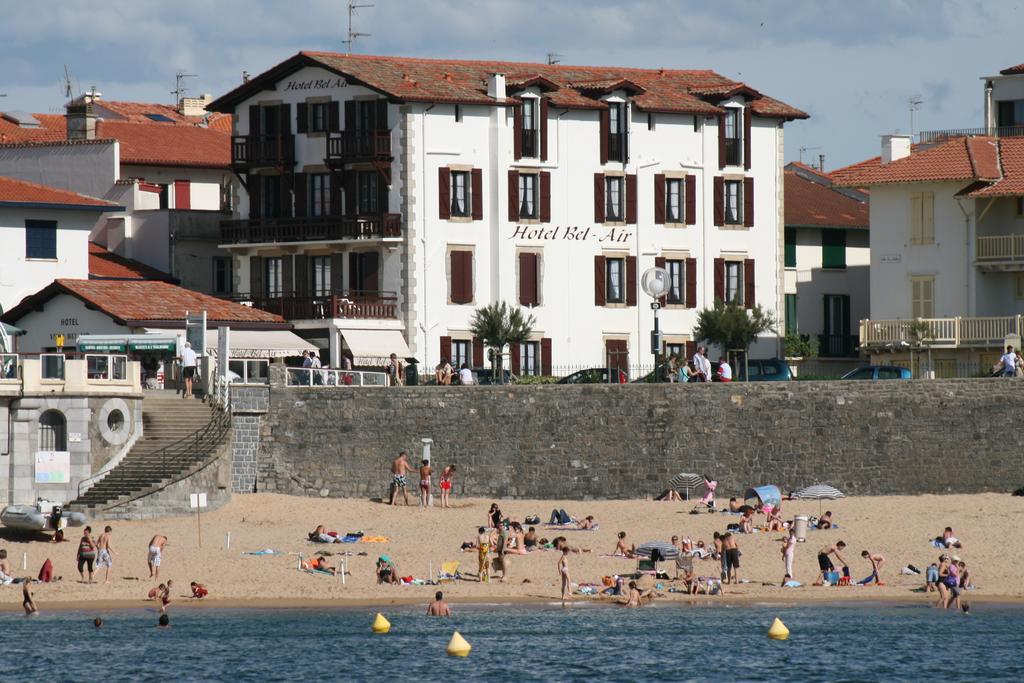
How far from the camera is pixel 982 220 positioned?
71.4 meters

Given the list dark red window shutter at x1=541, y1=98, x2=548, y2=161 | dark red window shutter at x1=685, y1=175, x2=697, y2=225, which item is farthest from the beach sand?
dark red window shutter at x1=685, y1=175, x2=697, y2=225

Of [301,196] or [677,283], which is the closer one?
[301,196]

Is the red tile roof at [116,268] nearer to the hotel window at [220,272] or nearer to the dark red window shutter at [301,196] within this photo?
the hotel window at [220,272]

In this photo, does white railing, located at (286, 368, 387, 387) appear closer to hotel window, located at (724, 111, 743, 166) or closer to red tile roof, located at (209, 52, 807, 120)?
red tile roof, located at (209, 52, 807, 120)

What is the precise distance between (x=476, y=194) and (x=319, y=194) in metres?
5.14

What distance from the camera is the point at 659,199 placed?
245ft

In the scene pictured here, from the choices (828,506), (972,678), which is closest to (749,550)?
(828,506)

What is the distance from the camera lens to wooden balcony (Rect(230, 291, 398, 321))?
70.5 meters

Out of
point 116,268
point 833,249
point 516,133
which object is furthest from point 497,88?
point 833,249

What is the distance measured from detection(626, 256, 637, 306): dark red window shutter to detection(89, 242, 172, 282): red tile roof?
14.9m

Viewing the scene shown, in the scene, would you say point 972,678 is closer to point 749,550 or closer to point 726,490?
point 749,550

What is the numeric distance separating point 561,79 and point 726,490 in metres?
Result: 19.2

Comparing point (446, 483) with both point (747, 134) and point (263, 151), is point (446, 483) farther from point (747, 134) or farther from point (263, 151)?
point (747, 134)

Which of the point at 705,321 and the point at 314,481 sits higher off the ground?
the point at 705,321
